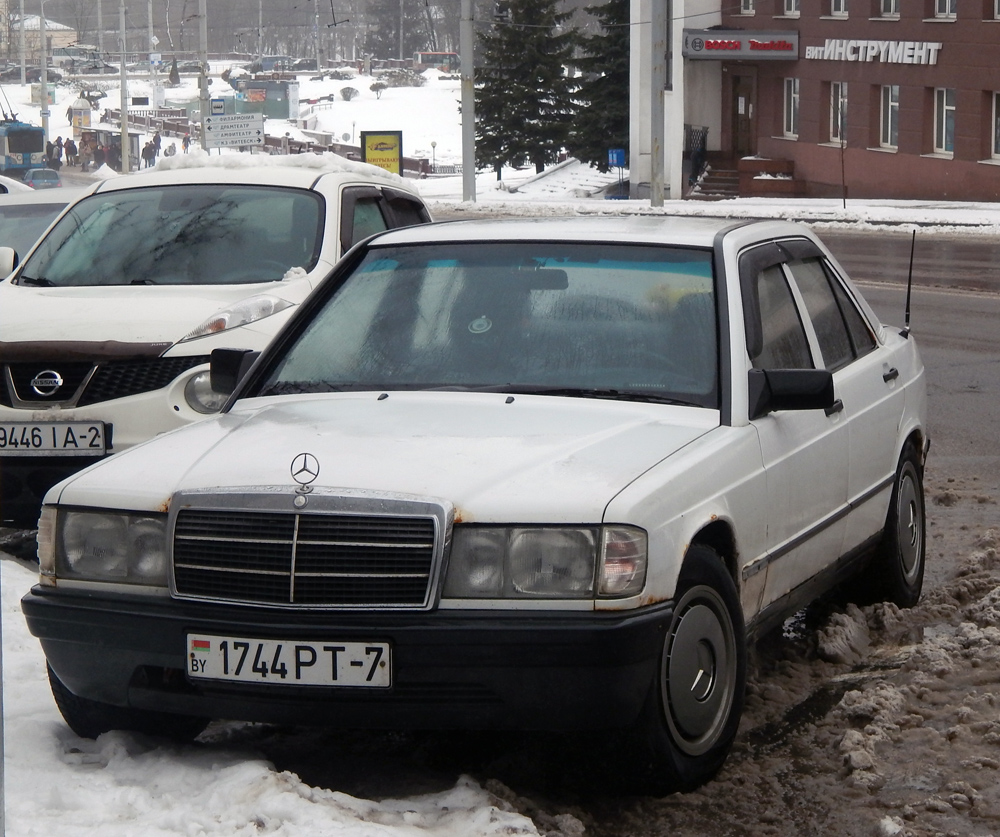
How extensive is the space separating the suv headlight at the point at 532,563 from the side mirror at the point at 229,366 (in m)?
1.72

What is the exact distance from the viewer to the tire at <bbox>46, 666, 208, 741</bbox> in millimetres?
4145

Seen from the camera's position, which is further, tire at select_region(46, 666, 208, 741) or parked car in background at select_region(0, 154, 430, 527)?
parked car in background at select_region(0, 154, 430, 527)

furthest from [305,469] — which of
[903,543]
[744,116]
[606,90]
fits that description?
[606,90]

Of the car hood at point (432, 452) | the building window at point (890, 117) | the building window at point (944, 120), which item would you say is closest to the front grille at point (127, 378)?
the car hood at point (432, 452)

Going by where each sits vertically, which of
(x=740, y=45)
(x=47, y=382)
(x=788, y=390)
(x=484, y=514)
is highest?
(x=740, y=45)

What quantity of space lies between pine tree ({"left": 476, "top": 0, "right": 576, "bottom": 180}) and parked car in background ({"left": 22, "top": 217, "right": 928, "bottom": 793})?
5246cm

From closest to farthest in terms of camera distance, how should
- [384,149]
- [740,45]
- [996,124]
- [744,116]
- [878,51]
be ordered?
[996,124] → [878,51] → [384,149] → [740,45] → [744,116]

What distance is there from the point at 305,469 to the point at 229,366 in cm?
146

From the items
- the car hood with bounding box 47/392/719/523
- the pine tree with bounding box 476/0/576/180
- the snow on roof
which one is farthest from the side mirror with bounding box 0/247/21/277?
the pine tree with bounding box 476/0/576/180

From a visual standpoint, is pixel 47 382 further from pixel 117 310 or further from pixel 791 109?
pixel 791 109

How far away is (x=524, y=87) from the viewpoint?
187 ft

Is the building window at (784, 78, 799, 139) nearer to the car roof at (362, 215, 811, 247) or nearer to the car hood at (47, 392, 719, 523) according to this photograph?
the car roof at (362, 215, 811, 247)

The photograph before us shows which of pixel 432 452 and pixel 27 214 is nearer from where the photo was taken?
pixel 432 452

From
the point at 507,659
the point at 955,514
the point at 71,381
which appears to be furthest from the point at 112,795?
the point at 955,514
